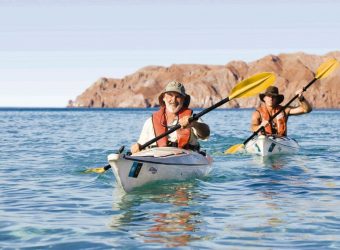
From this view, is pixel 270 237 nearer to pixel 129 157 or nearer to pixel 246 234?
pixel 246 234

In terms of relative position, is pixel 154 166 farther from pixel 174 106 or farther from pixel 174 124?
pixel 174 106

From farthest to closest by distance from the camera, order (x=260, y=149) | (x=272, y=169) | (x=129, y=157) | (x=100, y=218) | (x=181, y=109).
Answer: (x=260, y=149), (x=272, y=169), (x=181, y=109), (x=129, y=157), (x=100, y=218)

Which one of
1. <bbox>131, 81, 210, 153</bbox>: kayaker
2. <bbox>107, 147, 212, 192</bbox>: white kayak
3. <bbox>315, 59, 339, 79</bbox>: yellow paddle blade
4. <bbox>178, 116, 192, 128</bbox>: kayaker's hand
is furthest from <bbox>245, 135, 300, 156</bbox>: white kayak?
<bbox>178, 116, 192, 128</bbox>: kayaker's hand

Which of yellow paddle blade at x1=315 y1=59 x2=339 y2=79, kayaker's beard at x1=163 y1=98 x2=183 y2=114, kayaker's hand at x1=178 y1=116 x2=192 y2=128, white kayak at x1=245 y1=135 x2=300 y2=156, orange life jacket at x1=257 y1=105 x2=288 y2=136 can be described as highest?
yellow paddle blade at x1=315 y1=59 x2=339 y2=79

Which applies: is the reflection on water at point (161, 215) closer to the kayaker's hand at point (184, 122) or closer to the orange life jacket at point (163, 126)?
the orange life jacket at point (163, 126)

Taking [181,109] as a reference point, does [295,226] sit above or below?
below

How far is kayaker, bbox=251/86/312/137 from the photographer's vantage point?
1794cm

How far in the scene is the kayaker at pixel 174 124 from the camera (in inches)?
448

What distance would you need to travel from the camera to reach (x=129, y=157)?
10117mm

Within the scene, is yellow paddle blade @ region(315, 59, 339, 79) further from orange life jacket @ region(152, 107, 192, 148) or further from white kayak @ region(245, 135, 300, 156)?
orange life jacket @ region(152, 107, 192, 148)

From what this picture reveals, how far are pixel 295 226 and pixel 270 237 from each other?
0.76 metres

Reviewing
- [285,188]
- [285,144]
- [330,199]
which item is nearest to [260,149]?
[285,144]

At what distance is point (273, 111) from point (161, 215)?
10.3 metres

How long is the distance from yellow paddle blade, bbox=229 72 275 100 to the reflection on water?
7.71ft
